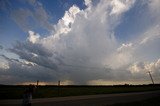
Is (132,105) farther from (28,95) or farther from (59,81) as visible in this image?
(59,81)

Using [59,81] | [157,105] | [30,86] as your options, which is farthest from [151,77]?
[30,86]

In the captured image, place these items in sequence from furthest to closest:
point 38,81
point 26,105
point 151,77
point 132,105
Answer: point 151,77 < point 38,81 < point 132,105 < point 26,105

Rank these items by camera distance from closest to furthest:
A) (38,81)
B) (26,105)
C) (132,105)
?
(26,105) < (132,105) < (38,81)

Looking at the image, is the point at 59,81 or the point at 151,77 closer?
the point at 59,81

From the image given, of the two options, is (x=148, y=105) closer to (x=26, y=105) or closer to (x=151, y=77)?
(x=26, y=105)

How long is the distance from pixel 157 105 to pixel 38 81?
21582 millimetres

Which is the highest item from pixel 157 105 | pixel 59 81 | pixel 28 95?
pixel 59 81

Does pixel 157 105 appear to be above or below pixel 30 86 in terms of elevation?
below

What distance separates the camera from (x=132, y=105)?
17.9 metres

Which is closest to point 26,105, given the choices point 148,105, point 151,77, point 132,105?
point 132,105

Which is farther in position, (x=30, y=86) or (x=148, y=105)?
(x=148, y=105)

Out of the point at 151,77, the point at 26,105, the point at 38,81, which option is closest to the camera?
the point at 26,105

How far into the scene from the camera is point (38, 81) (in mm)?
34125

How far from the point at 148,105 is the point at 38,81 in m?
21.0
